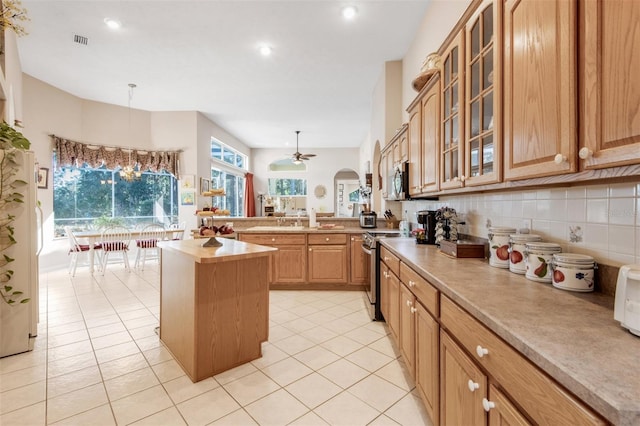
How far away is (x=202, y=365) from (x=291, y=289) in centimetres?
224

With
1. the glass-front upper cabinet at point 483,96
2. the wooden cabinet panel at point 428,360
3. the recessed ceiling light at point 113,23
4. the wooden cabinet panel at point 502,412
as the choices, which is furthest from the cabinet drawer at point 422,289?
the recessed ceiling light at point 113,23

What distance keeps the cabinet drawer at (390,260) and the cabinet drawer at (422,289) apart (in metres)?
0.18

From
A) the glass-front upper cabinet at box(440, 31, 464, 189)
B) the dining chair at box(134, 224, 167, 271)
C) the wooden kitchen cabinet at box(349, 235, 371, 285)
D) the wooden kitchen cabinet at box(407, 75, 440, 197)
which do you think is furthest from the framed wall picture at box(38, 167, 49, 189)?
the glass-front upper cabinet at box(440, 31, 464, 189)

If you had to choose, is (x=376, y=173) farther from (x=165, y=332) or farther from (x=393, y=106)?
(x=165, y=332)

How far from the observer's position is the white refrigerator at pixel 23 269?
2.31 meters

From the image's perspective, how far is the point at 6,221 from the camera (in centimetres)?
230

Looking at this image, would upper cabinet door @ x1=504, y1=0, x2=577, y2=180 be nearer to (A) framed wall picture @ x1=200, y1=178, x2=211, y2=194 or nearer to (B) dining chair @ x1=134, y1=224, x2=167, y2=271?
(B) dining chair @ x1=134, y1=224, x2=167, y2=271

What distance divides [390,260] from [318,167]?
771cm

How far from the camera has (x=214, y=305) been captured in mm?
2057

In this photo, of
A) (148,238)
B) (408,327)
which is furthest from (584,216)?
(148,238)

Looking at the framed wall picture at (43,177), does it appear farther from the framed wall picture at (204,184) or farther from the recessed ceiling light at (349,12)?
the recessed ceiling light at (349,12)

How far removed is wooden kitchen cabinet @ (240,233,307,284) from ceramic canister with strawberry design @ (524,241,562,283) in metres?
3.02

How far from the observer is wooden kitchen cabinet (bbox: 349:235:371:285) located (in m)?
4.03

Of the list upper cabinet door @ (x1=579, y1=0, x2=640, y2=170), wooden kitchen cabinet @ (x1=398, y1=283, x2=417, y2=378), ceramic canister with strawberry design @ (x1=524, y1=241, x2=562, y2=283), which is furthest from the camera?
wooden kitchen cabinet @ (x1=398, y1=283, x2=417, y2=378)
